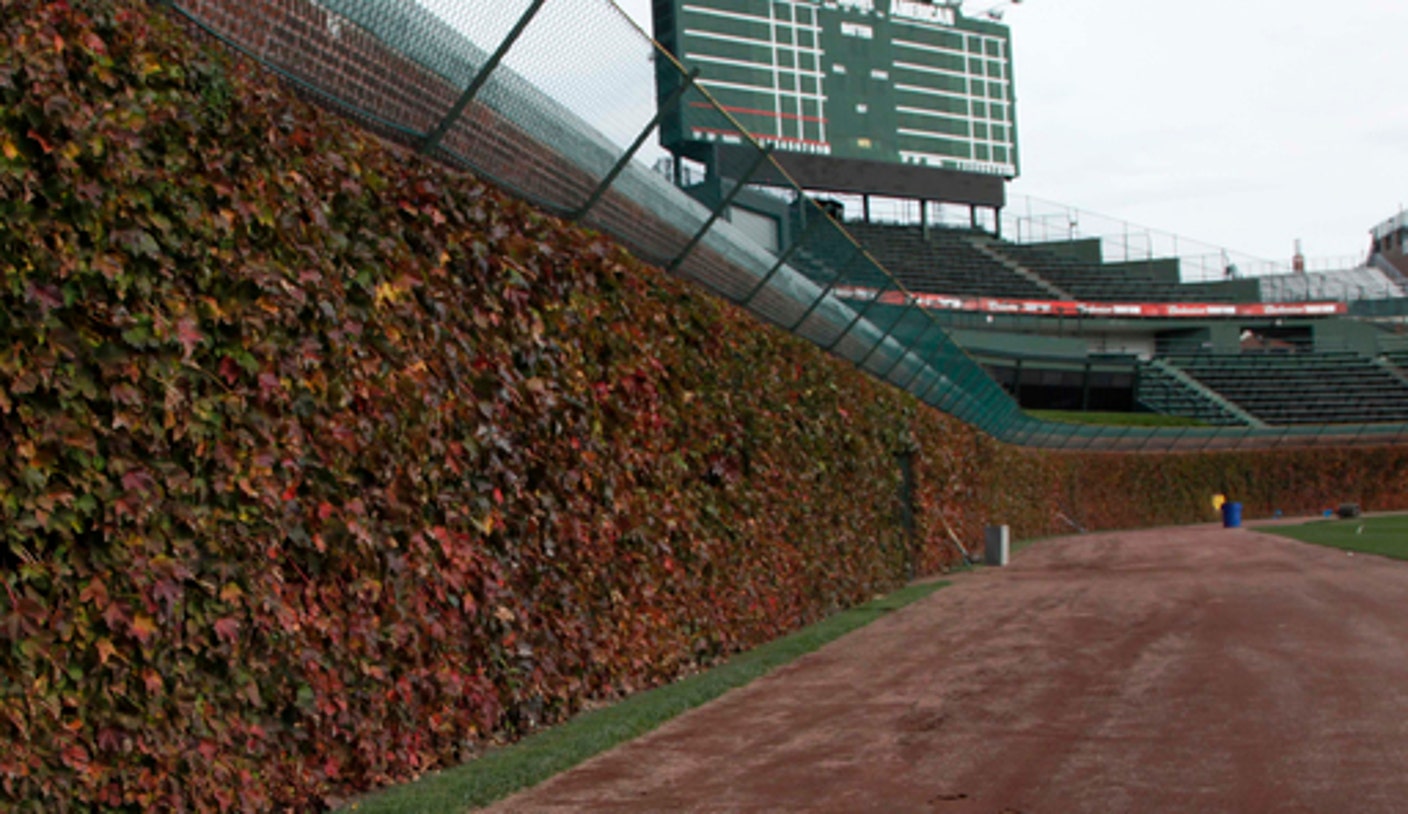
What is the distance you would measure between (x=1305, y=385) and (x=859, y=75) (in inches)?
1029

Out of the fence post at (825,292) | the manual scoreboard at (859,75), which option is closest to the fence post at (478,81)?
the fence post at (825,292)

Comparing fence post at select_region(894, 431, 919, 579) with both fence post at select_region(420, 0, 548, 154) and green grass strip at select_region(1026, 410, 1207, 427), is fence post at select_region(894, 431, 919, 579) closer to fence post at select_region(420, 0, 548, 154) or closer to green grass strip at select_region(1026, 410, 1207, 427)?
fence post at select_region(420, 0, 548, 154)

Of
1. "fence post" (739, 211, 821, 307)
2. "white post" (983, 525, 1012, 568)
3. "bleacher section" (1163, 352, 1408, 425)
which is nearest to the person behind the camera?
"fence post" (739, 211, 821, 307)

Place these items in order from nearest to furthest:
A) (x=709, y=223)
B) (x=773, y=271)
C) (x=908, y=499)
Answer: (x=709, y=223) < (x=773, y=271) < (x=908, y=499)

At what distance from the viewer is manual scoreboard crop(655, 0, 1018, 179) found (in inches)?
1913

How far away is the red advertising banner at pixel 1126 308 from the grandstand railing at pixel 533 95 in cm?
4958

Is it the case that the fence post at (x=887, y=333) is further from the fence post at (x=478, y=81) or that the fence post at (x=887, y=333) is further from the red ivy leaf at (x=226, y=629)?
the red ivy leaf at (x=226, y=629)

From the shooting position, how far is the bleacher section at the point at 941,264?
6175cm

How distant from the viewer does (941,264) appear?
210ft

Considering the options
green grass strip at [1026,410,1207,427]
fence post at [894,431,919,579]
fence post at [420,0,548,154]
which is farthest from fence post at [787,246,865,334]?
green grass strip at [1026,410,1207,427]

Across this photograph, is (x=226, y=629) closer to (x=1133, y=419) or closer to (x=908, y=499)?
(x=908, y=499)

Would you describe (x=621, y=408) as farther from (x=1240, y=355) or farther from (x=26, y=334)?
(x=1240, y=355)

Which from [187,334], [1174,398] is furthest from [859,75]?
[187,334]

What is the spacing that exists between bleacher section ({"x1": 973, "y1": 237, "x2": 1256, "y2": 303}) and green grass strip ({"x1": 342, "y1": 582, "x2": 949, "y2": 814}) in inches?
2477
